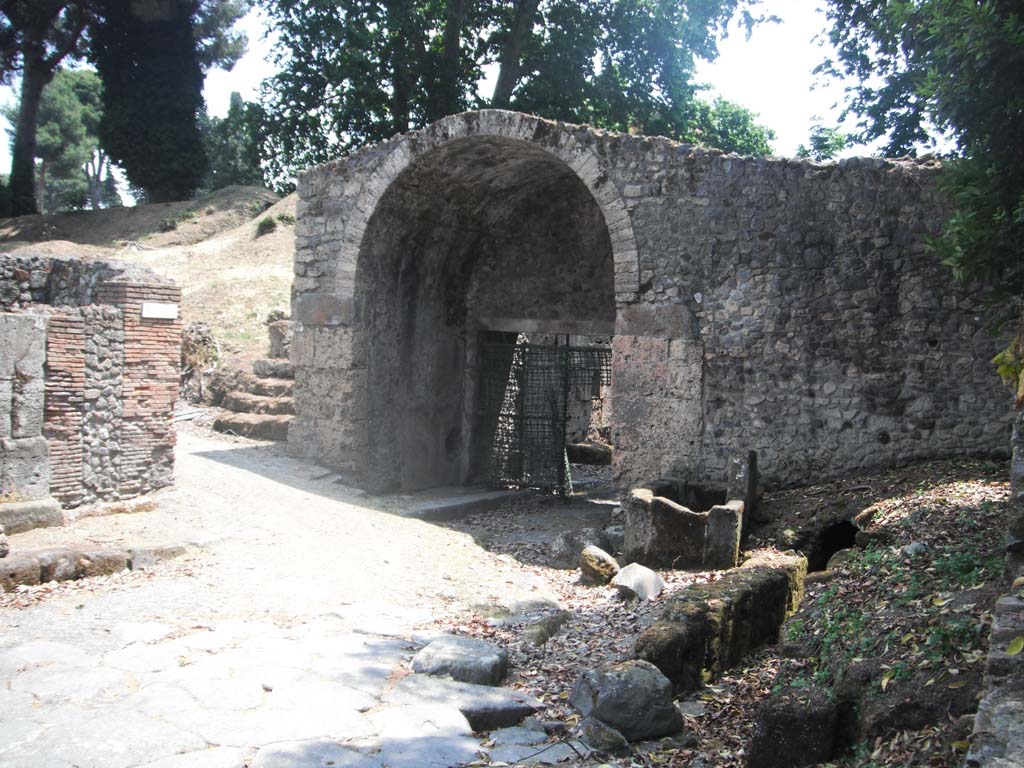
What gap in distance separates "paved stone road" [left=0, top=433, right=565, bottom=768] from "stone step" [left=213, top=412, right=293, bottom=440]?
280 cm

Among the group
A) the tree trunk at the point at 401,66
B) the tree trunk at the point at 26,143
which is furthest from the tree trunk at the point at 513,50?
the tree trunk at the point at 26,143

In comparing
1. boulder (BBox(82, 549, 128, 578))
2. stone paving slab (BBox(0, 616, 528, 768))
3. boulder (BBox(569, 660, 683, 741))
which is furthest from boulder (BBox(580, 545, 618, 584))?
boulder (BBox(82, 549, 128, 578))

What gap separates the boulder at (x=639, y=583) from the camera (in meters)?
6.91

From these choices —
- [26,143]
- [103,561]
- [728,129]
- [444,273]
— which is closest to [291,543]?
[103,561]

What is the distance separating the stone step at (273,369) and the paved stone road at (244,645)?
4357mm

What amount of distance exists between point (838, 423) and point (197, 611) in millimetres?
6145

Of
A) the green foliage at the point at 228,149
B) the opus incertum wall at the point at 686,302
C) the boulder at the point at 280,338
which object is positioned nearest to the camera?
the opus incertum wall at the point at 686,302

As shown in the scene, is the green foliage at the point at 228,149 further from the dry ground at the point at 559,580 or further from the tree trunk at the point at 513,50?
the dry ground at the point at 559,580

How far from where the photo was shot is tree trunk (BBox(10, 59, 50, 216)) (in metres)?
26.5

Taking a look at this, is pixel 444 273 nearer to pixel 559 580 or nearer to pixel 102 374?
pixel 102 374

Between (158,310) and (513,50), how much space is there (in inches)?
581

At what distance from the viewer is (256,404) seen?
12859 mm

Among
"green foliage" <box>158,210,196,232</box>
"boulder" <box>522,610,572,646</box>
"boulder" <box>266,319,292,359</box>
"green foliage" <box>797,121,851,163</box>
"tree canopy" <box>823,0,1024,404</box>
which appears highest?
"green foliage" <box>797,121,851,163</box>

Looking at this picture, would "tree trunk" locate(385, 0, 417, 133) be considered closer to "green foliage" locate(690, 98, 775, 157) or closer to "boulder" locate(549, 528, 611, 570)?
"green foliage" locate(690, 98, 775, 157)
